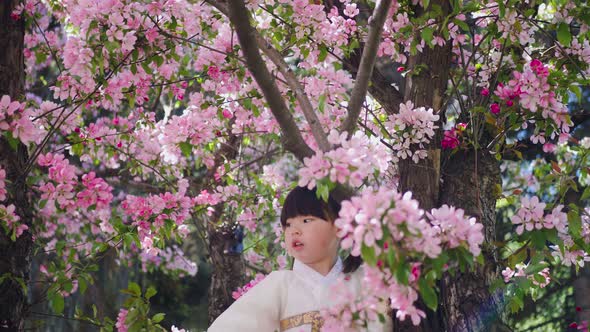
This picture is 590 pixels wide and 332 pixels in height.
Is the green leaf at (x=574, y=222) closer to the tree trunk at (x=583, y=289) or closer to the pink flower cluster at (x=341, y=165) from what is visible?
the pink flower cluster at (x=341, y=165)

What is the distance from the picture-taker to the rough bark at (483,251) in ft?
9.71

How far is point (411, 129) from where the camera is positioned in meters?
3.21

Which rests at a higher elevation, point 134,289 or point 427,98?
point 427,98

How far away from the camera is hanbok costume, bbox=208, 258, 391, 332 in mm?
3000

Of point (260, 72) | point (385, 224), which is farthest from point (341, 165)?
point (260, 72)

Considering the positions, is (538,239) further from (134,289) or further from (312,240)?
(134,289)

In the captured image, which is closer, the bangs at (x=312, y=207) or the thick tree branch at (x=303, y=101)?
the thick tree branch at (x=303, y=101)

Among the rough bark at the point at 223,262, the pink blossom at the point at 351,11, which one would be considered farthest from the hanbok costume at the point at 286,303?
the rough bark at the point at 223,262

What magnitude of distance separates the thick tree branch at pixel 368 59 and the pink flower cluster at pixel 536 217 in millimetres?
654

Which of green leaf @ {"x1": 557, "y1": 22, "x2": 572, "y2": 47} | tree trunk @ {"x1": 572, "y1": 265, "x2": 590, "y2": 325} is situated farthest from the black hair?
tree trunk @ {"x1": 572, "y1": 265, "x2": 590, "y2": 325}

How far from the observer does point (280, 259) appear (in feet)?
16.7

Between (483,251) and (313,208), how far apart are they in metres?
0.68

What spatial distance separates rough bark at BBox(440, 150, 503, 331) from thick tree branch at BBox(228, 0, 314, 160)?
0.80 meters

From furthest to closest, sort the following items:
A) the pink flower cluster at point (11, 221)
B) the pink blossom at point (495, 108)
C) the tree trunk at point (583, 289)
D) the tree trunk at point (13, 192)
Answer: the tree trunk at point (583, 289), the tree trunk at point (13, 192), the pink flower cluster at point (11, 221), the pink blossom at point (495, 108)
